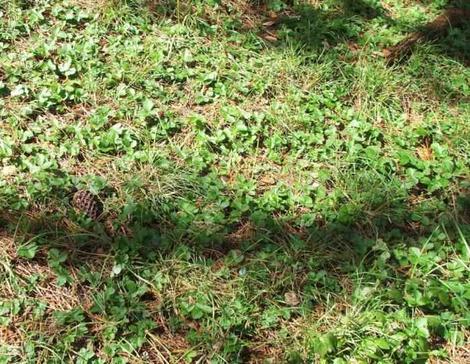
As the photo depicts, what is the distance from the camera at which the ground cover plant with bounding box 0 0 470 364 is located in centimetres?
287

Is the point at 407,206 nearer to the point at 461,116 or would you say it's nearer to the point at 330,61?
the point at 461,116

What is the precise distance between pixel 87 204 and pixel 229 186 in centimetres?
78

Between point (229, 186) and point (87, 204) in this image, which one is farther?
point (229, 186)

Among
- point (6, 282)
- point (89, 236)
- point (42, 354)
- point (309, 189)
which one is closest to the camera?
point (42, 354)

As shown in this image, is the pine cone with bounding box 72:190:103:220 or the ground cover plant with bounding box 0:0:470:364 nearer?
the ground cover plant with bounding box 0:0:470:364

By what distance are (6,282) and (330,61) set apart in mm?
2585

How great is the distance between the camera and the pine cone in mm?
3225

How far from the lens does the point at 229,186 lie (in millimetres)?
3514

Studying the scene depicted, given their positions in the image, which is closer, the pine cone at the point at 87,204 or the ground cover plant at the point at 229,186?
the ground cover plant at the point at 229,186

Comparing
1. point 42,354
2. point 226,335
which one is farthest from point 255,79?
point 42,354

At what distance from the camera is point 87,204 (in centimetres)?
323

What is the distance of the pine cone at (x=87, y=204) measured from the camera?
3.22 meters

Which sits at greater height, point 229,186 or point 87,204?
point 229,186

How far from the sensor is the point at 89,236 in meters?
3.14
